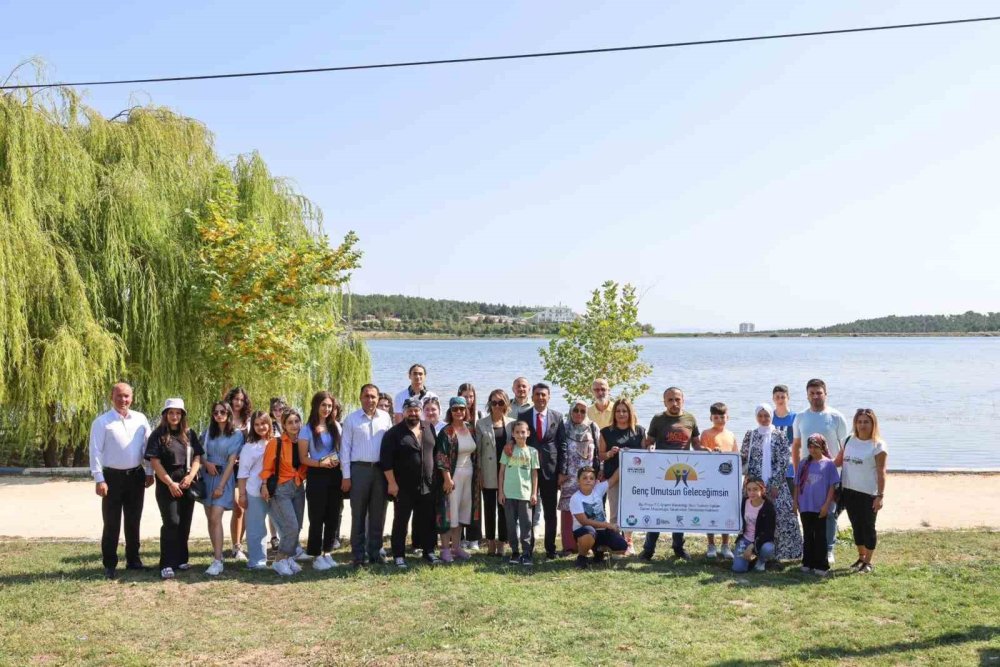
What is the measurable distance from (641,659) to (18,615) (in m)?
5.09

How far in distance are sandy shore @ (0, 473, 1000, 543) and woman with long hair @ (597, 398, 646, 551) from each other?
10.7 feet

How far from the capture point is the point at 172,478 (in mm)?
8711

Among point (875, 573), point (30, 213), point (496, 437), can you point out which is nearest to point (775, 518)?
point (875, 573)

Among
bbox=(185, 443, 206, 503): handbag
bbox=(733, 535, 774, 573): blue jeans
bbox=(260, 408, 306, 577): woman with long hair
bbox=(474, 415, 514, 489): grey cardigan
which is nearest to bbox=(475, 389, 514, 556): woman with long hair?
bbox=(474, 415, 514, 489): grey cardigan

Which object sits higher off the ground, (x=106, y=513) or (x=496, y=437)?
(x=496, y=437)

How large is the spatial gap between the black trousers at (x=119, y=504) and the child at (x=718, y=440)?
5875 millimetres

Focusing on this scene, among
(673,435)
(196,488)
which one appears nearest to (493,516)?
(673,435)

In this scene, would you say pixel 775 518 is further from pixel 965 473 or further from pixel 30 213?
pixel 30 213

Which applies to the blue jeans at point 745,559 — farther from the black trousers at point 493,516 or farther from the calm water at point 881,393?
the calm water at point 881,393

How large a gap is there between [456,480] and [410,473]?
1.83 ft

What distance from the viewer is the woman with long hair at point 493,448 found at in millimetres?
9430

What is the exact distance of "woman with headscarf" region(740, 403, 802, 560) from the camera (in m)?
8.96

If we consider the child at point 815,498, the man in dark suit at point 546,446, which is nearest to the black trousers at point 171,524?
the man in dark suit at point 546,446

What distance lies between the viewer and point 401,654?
20.9 ft
